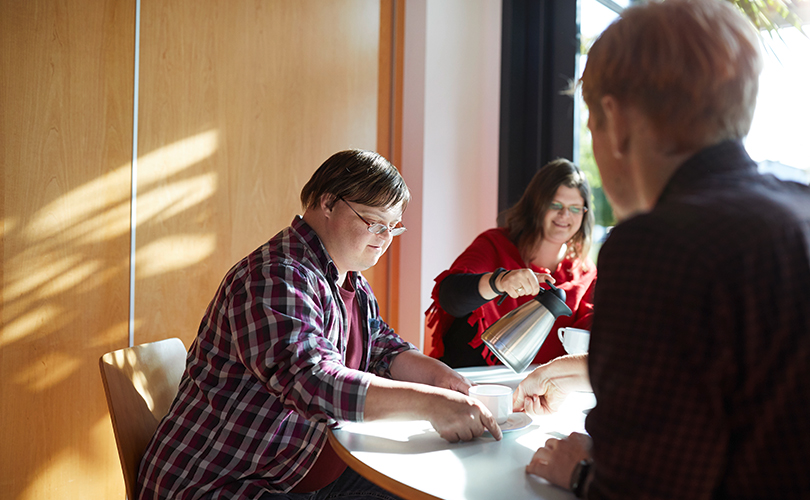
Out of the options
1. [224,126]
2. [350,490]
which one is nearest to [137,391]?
[350,490]

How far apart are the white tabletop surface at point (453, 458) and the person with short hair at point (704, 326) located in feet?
0.87

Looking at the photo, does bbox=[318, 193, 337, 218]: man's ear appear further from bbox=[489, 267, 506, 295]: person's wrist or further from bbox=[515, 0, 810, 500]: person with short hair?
bbox=[515, 0, 810, 500]: person with short hair

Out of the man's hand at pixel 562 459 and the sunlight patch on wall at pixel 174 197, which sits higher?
the sunlight patch on wall at pixel 174 197

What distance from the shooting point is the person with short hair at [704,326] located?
536 millimetres

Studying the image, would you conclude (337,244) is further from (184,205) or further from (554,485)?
(184,205)

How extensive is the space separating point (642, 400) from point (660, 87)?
326 mm

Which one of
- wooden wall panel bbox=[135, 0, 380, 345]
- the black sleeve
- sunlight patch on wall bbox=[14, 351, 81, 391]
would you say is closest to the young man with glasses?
the black sleeve

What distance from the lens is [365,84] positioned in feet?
9.53

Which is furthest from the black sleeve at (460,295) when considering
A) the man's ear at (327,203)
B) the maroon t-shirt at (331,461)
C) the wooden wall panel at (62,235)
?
the wooden wall panel at (62,235)

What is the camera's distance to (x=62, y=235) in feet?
6.48

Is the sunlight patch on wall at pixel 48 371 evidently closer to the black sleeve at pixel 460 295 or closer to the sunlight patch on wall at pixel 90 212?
the sunlight patch on wall at pixel 90 212

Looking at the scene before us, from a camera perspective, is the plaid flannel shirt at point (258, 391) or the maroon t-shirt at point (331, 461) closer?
the plaid flannel shirt at point (258, 391)

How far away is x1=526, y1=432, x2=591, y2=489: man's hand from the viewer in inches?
33.6

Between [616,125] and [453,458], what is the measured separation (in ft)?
1.91
